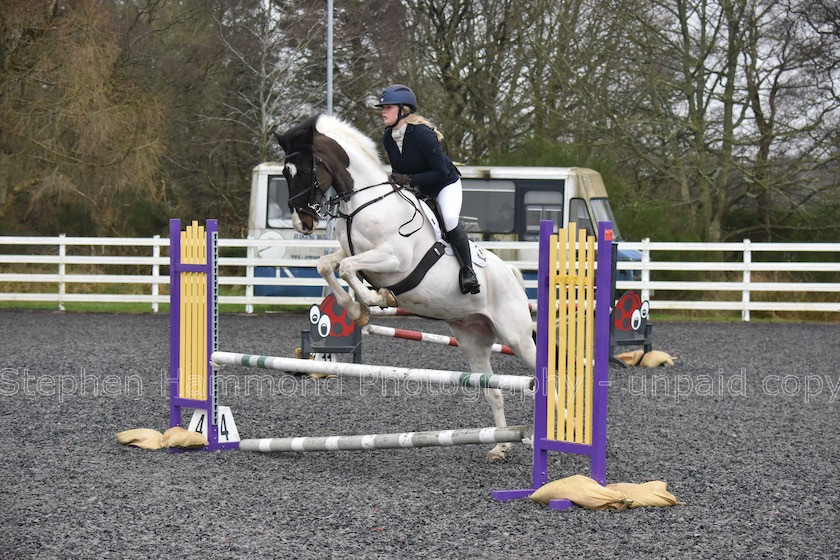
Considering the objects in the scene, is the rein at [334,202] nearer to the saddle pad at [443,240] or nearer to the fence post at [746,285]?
the saddle pad at [443,240]

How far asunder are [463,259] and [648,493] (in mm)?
1862

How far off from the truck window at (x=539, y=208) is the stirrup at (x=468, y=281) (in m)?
10.9

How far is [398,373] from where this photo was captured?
525 cm

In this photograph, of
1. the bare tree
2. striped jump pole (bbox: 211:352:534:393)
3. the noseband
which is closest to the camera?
striped jump pole (bbox: 211:352:534:393)

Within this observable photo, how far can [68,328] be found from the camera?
1380 cm

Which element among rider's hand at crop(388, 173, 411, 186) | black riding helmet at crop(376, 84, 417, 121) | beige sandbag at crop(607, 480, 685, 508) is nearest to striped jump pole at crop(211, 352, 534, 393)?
beige sandbag at crop(607, 480, 685, 508)

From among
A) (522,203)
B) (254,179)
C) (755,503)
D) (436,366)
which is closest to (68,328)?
(254,179)

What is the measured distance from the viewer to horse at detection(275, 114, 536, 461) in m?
5.66

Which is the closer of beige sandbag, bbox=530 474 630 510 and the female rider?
beige sandbag, bbox=530 474 630 510

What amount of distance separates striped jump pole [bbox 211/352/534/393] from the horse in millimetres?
462

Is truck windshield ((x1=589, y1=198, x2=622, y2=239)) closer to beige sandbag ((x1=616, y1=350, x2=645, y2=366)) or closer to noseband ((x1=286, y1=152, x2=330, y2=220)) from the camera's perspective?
beige sandbag ((x1=616, y1=350, x2=645, y2=366))

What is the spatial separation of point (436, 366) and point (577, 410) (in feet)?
18.5

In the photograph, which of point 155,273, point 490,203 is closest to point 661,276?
point 490,203

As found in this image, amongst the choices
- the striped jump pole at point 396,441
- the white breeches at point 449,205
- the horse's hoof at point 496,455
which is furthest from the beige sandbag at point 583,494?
the white breeches at point 449,205
